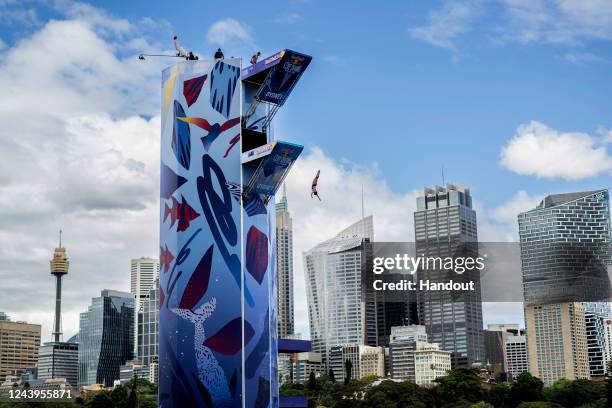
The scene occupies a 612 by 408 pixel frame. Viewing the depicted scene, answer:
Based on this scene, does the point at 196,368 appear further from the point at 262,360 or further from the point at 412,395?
the point at 412,395

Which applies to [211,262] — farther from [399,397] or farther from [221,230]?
[399,397]

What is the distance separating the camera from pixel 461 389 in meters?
113

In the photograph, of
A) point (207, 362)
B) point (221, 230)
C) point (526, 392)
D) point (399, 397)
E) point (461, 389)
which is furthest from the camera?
point (526, 392)

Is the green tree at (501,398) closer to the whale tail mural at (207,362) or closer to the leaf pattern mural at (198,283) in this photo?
the whale tail mural at (207,362)

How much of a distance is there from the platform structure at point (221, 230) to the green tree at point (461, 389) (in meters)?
67.6

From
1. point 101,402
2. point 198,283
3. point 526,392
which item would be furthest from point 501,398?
point 198,283

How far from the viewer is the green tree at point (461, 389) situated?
113 m

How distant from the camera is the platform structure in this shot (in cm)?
4669

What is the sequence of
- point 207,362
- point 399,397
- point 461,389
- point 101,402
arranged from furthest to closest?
point 101,402 → point 461,389 → point 399,397 → point 207,362

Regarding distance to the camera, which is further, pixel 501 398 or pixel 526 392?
pixel 501 398

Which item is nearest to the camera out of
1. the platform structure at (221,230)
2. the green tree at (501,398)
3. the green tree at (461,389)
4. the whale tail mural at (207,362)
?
the whale tail mural at (207,362)

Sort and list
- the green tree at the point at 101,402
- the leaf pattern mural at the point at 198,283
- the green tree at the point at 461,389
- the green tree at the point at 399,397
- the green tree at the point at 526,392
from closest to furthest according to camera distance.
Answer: the leaf pattern mural at the point at 198,283
the green tree at the point at 399,397
the green tree at the point at 461,389
the green tree at the point at 526,392
the green tree at the point at 101,402

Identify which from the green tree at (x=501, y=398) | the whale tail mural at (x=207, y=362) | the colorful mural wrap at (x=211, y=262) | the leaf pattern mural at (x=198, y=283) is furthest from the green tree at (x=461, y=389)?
the leaf pattern mural at (x=198, y=283)

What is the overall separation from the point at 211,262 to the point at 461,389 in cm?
7284
